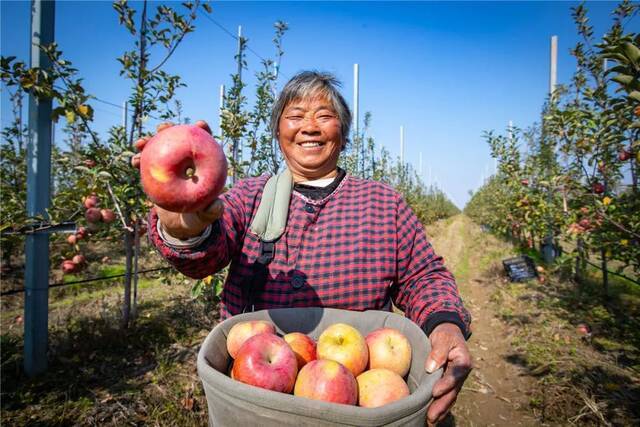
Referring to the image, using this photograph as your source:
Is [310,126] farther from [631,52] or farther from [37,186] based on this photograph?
[37,186]

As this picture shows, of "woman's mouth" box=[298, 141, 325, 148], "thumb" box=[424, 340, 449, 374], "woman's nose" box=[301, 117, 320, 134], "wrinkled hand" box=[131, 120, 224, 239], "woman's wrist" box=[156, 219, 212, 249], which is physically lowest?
"thumb" box=[424, 340, 449, 374]

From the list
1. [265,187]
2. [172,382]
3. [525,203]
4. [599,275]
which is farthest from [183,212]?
[599,275]

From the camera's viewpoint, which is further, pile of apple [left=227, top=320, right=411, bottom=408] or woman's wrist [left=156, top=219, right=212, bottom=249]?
woman's wrist [left=156, top=219, right=212, bottom=249]

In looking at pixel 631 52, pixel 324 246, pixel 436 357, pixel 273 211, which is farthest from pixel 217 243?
pixel 631 52

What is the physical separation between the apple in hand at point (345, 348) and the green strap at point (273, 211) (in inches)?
20.5

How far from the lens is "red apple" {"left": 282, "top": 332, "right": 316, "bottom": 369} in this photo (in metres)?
1.23

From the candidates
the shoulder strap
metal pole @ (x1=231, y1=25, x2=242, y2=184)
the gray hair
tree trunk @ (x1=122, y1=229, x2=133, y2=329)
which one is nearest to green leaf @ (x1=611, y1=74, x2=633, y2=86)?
the gray hair

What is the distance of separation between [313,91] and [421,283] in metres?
1.12

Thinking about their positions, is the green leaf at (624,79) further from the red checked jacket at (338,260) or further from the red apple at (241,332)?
the red apple at (241,332)

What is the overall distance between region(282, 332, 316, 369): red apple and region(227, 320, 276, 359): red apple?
0.10 m

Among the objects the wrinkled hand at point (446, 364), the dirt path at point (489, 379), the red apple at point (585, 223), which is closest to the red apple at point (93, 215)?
the wrinkled hand at point (446, 364)

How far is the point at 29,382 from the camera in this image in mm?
2922

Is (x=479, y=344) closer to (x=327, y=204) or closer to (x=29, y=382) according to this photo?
(x=327, y=204)

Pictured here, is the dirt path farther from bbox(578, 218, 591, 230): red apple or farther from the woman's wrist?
the woman's wrist
